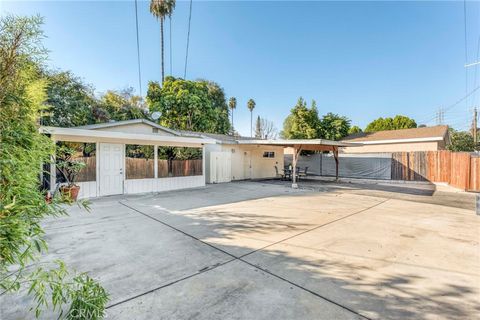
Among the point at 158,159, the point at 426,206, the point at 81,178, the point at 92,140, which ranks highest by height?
the point at 92,140

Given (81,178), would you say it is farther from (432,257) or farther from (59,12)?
(432,257)

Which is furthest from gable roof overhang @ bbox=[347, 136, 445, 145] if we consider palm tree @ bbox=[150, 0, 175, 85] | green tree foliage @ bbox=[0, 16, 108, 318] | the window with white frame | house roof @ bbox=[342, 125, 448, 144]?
palm tree @ bbox=[150, 0, 175, 85]

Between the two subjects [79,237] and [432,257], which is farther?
[79,237]

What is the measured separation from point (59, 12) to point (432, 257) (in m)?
12.9

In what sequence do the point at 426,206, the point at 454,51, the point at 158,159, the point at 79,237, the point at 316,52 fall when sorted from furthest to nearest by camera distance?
the point at 316,52 → the point at 454,51 → the point at 158,159 → the point at 426,206 → the point at 79,237

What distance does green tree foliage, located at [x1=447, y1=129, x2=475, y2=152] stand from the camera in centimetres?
2223

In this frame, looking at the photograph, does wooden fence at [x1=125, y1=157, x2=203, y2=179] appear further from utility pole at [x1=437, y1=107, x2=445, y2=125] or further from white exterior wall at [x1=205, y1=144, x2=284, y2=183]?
utility pole at [x1=437, y1=107, x2=445, y2=125]

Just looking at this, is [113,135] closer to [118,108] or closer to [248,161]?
[248,161]

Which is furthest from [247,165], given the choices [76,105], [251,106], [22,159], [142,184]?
[251,106]

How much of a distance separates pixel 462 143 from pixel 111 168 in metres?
31.2

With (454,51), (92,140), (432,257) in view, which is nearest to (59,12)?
(92,140)

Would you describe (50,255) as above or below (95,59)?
below

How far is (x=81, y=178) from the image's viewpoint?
27.0 ft

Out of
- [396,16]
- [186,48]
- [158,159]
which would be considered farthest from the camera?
[186,48]
